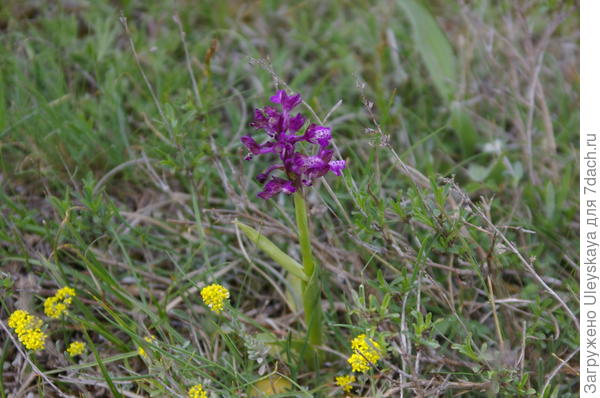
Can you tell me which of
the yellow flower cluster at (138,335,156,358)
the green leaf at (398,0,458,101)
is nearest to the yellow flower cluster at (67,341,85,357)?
the yellow flower cluster at (138,335,156,358)

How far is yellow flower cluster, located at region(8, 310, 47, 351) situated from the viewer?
6.98ft

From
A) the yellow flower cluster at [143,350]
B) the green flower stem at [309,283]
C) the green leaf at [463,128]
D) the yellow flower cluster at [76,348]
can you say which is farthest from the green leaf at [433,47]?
the yellow flower cluster at [76,348]

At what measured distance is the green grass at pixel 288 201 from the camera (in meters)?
2.17

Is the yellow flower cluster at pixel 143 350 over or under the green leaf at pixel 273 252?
under

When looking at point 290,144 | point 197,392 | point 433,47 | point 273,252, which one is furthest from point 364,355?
point 433,47

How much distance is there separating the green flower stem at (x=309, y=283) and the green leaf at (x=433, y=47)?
1581mm

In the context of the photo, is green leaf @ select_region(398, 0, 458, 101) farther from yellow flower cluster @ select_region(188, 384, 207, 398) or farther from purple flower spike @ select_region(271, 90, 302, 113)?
yellow flower cluster @ select_region(188, 384, 207, 398)

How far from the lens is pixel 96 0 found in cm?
368

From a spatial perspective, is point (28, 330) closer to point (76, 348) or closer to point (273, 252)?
point (76, 348)

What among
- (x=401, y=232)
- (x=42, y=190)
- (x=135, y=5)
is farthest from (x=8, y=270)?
(x=135, y=5)

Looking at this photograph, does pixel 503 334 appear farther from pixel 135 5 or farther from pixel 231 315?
pixel 135 5

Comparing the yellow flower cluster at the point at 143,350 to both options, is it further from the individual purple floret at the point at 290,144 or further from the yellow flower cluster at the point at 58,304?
the individual purple floret at the point at 290,144

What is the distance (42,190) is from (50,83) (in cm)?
60

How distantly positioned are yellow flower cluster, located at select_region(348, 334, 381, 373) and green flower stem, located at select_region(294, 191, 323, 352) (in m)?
0.22
